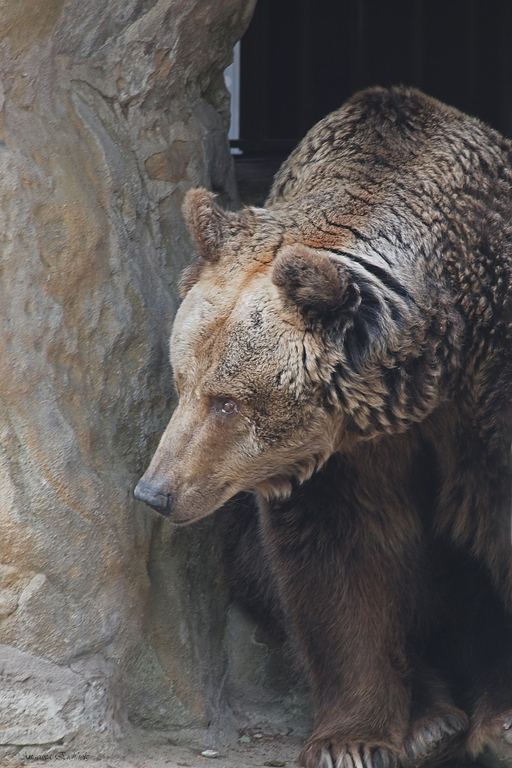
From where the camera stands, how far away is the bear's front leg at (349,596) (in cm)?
380

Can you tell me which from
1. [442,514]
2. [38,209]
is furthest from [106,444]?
[442,514]

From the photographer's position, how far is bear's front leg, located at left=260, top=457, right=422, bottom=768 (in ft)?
12.5

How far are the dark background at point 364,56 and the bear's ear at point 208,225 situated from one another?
3.33m

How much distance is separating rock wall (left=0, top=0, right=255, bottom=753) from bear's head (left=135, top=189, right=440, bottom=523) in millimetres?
489

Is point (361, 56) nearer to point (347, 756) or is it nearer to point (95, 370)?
point (95, 370)

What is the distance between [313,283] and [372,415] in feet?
1.78

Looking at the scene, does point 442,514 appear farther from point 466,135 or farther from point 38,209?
point 38,209

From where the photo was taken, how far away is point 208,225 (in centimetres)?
356

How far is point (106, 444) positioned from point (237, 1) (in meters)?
2.07

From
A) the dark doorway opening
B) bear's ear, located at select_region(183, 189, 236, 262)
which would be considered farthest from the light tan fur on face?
the dark doorway opening

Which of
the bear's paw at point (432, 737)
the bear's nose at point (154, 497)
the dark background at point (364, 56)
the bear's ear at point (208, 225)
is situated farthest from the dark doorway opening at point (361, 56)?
the bear's paw at point (432, 737)

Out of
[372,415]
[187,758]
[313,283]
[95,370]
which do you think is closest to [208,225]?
[313,283]

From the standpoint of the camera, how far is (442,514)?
3.89 metres

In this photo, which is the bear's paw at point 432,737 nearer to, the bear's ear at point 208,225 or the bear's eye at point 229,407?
the bear's eye at point 229,407
